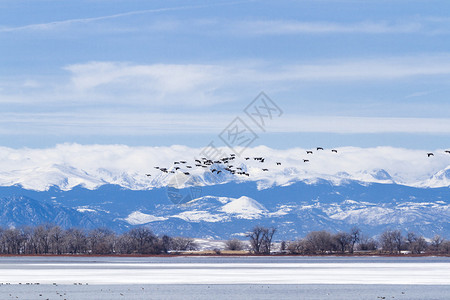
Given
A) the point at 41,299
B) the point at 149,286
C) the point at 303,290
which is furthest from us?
the point at 149,286

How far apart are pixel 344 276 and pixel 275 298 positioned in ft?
91.1

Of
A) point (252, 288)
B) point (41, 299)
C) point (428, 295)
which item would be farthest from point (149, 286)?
point (428, 295)

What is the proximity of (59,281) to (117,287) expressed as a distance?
10564 mm

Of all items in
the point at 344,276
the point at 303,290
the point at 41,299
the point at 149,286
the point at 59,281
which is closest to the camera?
the point at 41,299

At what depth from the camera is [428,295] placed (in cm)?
6131

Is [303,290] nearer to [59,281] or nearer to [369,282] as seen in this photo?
[369,282]

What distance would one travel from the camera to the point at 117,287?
7025cm

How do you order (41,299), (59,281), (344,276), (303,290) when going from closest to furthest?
(41,299)
(303,290)
(59,281)
(344,276)

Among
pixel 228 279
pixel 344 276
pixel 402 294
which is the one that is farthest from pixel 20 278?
pixel 402 294

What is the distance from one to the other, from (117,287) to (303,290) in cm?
1622

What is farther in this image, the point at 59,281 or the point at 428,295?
the point at 59,281

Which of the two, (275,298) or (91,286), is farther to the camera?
(91,286)

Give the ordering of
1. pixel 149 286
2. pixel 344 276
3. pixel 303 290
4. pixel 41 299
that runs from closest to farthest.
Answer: pixel 41 299 → pixel 303 290 → pixel 149 286 → pixel 344 276

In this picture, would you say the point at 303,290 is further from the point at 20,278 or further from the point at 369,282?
the point at 20,278
